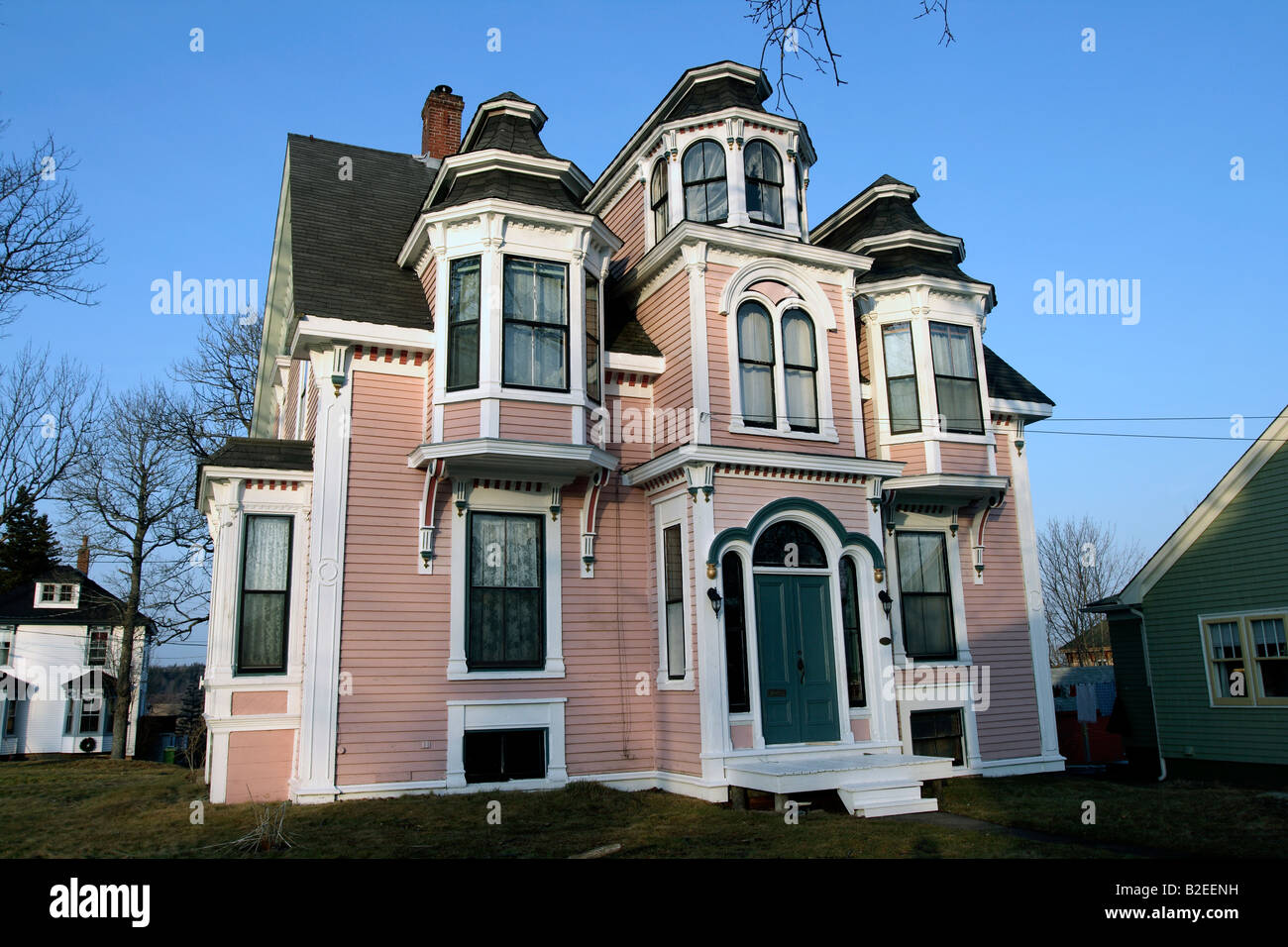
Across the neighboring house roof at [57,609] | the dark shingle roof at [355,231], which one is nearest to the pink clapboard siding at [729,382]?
the dark shingle roof at [355,231]

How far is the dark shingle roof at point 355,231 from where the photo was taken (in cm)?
1362

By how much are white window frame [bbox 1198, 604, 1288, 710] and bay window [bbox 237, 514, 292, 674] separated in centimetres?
1533

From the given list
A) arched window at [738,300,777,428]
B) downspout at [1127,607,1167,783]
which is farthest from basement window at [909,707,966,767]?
arched window at [738,300,777,428]

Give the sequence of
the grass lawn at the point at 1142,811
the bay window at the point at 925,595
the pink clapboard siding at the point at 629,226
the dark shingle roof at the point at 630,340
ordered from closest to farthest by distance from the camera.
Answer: the grass lawn at the point at 1142,811
the dark shingle roof at the point at 630,340
the bay window at the point at 925,595
the pink clapboard siding at the point at 629,226

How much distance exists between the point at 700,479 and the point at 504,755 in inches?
186

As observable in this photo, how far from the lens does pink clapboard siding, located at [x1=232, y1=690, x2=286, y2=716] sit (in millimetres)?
12133

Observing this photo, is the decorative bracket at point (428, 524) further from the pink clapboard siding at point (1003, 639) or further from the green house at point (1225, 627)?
the green house at point (1225, 627)

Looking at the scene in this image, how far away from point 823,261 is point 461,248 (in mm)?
5702

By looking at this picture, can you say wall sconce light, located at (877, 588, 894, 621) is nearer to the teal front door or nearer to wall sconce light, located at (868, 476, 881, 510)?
the teal front door

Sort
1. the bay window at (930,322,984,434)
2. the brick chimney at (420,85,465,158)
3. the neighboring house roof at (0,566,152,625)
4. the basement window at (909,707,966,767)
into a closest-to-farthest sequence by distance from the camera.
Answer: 1. the basement window at (909,707,966,767)
2. the bay window at (930,322,984,434)
3. the brick chimney at (420,85,465,158)
4. the neighboring house roof at (0,566,152,625)

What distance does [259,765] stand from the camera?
12.0m

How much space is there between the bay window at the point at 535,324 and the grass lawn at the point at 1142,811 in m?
7.96
